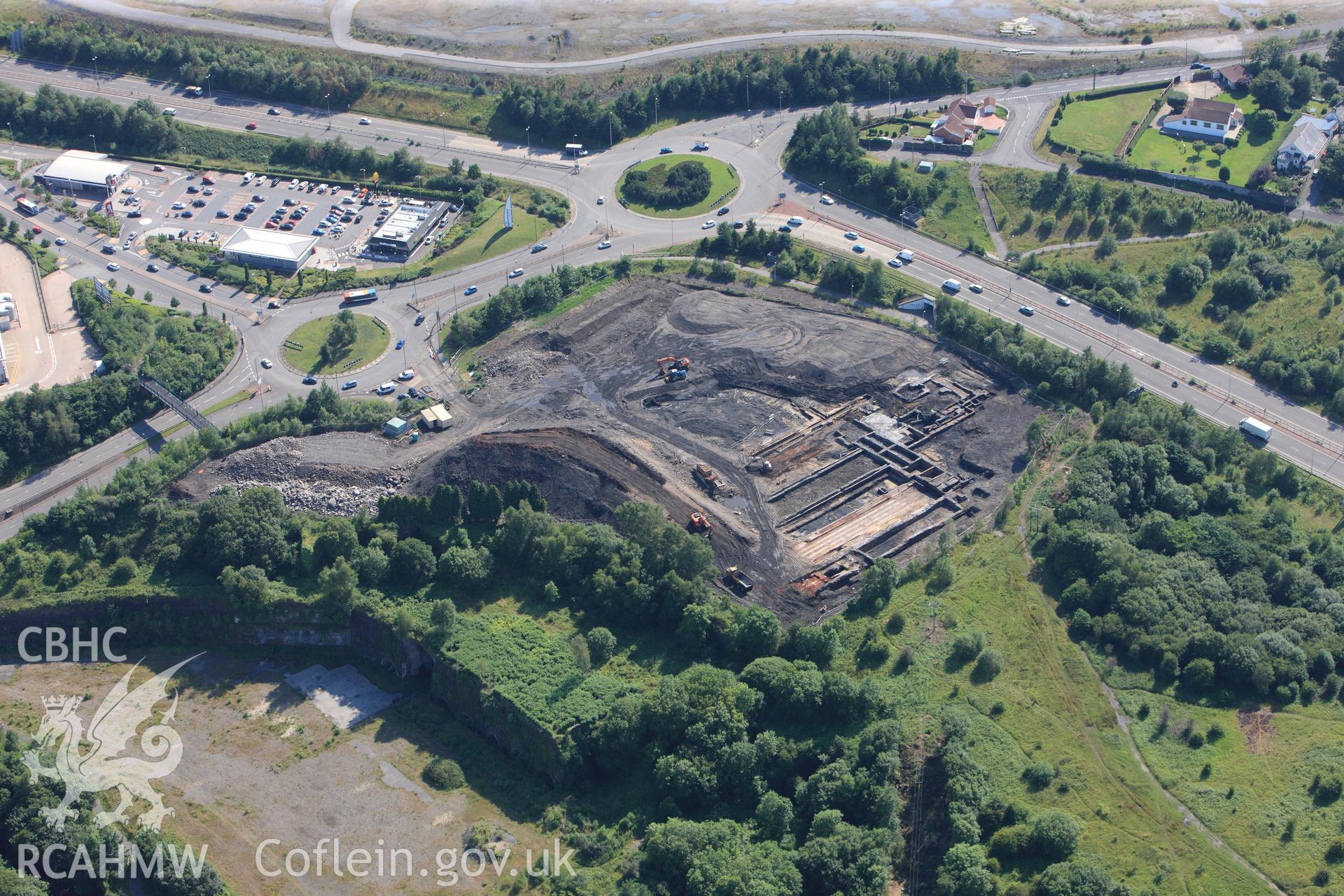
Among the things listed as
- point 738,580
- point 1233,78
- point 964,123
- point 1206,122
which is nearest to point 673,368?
point 738,580

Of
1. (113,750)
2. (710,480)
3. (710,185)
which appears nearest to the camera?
(113,750)

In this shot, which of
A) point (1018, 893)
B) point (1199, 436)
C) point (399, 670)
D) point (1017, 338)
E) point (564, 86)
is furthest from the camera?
point (564, 86)

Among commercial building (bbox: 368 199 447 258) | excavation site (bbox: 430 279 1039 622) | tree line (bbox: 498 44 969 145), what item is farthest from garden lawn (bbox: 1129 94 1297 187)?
commercial building (bbox: 368 199 447 258)

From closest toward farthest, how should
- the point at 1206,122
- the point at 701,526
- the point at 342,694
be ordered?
the point at 342,694, the point at 701,526, the point at 1206,122

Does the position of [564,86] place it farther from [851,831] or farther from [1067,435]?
[851,831]

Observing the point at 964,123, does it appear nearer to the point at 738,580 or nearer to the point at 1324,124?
the point at 1324,124

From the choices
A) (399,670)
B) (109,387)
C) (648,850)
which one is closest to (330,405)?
(109,387)
